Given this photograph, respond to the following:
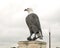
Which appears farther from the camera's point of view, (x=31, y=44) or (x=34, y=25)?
(x=34, y=25)

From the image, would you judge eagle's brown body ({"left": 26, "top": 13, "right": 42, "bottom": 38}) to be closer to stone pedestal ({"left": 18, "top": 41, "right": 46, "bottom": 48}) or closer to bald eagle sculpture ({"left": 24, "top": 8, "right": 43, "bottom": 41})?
bald eagle sculpture ({"left": 24, "top": 8, "right": 43, "bottom": 41})

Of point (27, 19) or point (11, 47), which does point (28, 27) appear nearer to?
point (27, 19)

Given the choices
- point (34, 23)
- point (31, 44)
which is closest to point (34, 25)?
point (34, 23)

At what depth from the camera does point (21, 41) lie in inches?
710

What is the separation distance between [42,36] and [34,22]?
105 centimetres

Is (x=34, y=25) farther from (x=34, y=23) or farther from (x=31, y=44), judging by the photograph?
(x=31, y=44)

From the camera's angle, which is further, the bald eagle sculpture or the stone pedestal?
the bald eagle sculpture

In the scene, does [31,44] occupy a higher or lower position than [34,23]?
lower

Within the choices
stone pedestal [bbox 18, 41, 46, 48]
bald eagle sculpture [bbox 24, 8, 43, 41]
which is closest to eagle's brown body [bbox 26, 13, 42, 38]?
bald eagle sculpture [bbox 24, 8, 43, 41]

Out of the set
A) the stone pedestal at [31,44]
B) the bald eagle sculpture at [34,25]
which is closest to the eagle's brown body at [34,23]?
the bald eagle sculpture at [34,25]

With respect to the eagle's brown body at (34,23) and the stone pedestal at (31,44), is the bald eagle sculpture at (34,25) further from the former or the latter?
the stone pedestal at (31,44)

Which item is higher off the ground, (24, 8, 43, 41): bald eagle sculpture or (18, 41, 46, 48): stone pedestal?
(24, 8, 43, 41): bald eagle sculpture

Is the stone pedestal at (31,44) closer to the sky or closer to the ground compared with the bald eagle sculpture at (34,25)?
closer to the ground

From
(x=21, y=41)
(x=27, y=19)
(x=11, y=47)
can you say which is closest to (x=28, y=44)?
(x=21, y=41)
